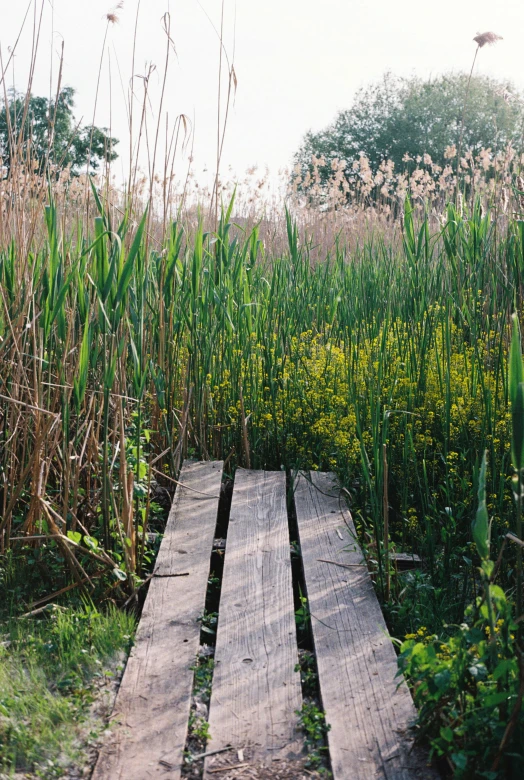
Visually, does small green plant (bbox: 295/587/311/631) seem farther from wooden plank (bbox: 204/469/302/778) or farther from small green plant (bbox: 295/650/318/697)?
small green plant (bbox: 295/650/318/697)

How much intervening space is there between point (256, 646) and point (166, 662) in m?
0.24

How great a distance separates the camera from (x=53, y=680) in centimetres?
163

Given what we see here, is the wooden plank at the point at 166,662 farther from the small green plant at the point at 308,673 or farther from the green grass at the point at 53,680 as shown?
Result: the small green plant at the point at 308,673

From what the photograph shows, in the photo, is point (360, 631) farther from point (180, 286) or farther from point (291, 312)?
point (291, 312)

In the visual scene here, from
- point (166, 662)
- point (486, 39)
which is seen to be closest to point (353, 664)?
point (166, 662)

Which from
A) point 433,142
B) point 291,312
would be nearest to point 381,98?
point 433,142

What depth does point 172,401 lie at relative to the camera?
9.87 feet

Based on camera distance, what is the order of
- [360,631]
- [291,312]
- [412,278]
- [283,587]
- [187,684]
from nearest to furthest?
[187,684] < [360,631] < [283,587] < [412,278] < [291,312]

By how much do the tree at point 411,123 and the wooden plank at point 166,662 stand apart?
1038 inches

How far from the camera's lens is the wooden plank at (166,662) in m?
1.34

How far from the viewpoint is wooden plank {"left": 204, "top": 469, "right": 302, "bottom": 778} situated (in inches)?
55.5

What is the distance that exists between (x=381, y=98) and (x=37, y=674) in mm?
33674

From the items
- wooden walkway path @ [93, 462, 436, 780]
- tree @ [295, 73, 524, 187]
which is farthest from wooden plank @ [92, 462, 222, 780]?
tree @ [295, 73, 524, 187]

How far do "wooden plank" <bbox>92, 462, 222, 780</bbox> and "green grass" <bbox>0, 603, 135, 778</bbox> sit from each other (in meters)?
0.07
